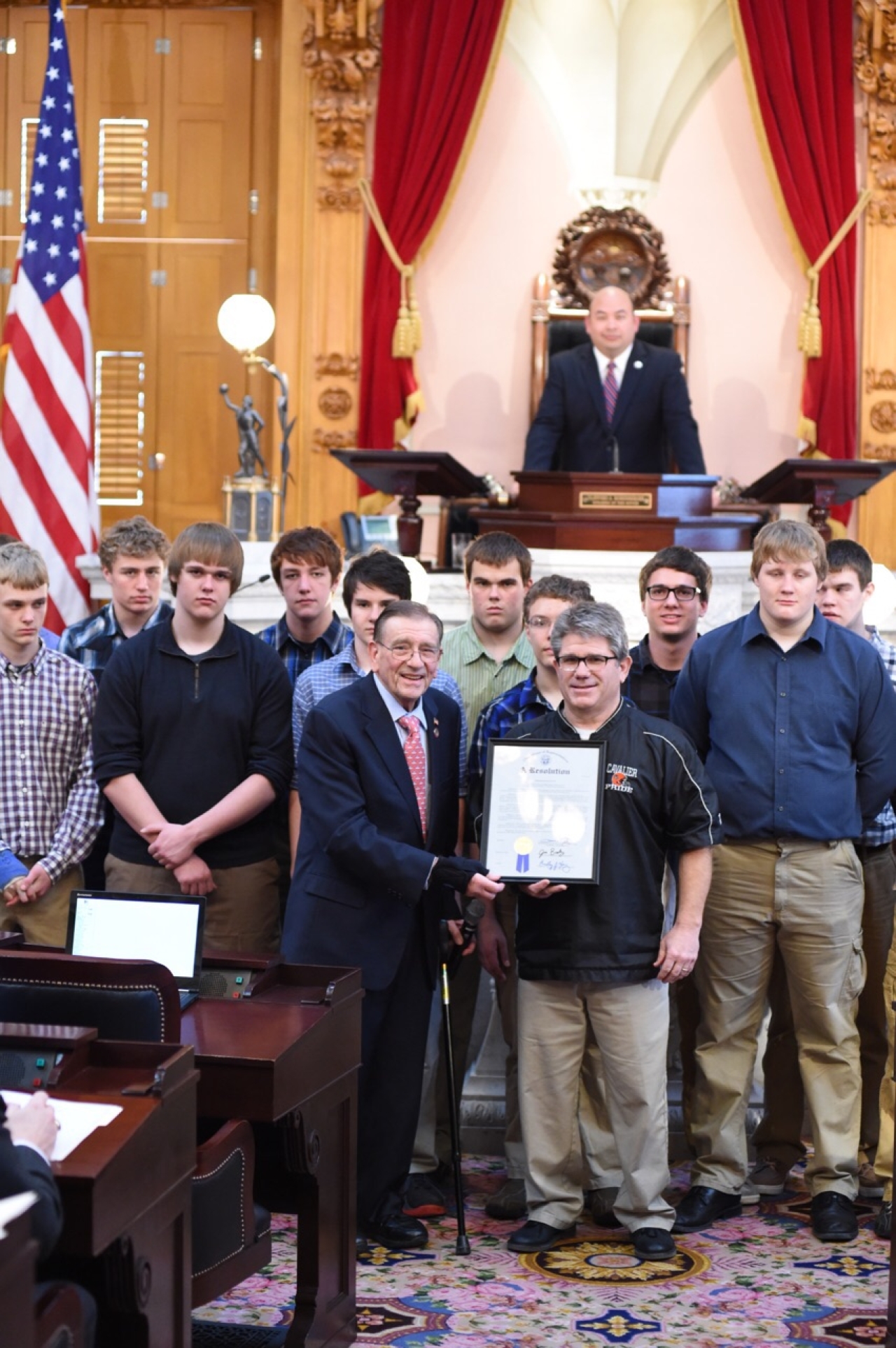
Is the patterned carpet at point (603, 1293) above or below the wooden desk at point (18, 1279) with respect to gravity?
below

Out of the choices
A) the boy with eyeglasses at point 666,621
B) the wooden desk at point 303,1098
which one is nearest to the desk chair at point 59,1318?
the wooden desk at point 303,1098

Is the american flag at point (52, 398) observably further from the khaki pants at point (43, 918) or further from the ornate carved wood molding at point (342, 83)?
the khaki pants at point (43, 918)

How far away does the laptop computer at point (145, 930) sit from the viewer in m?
3.29

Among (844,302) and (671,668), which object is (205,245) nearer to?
(844,302)

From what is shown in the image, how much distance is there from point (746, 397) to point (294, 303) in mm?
2655

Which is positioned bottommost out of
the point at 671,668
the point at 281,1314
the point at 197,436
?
the point at 281,1314

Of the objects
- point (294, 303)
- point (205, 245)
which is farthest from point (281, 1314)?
point (205, 245)

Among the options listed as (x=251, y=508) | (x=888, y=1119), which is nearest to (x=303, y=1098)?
(x=888, y=1119)

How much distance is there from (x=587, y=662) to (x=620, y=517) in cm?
274

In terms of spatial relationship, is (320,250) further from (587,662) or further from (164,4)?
(587,662)

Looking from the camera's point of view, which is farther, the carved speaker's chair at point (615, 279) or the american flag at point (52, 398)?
the carved speaker's chair at point (615, 279)

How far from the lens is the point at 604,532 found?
6.55 meters

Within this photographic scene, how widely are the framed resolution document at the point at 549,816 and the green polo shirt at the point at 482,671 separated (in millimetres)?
720

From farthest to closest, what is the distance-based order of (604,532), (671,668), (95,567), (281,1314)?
(95,567), (604,532), (671,668), (281,1314)
